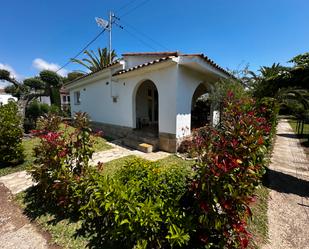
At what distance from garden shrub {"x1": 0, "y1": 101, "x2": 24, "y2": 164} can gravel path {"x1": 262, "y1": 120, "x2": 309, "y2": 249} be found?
8.70 metres

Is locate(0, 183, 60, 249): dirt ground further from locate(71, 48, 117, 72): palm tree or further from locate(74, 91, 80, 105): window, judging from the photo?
locate(71, 48, 117, 72): palm tree

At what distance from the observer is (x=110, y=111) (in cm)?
1223

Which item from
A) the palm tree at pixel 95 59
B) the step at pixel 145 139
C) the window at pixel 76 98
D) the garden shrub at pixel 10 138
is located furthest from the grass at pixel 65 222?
the palm tree at pixel 95 59

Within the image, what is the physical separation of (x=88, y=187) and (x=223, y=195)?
248 centimetres

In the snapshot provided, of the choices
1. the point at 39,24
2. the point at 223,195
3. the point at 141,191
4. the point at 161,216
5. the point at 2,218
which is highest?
the point at 39,24

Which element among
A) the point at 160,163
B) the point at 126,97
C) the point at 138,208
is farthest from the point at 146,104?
the point at 138,208

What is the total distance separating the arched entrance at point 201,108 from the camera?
14248mm

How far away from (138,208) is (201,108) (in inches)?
546

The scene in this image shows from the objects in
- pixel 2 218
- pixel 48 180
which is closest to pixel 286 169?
pixel 48 180

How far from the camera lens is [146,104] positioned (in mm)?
13141

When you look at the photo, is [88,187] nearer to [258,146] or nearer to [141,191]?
[141,191]

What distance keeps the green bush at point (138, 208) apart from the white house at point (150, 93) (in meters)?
5.02

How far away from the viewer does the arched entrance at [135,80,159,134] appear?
12.5m

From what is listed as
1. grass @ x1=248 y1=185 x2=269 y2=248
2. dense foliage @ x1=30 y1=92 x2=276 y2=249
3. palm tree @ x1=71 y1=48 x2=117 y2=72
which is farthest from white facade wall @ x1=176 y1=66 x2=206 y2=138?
palm tree @ x1=71 y1=48 x2=117 y2=72
